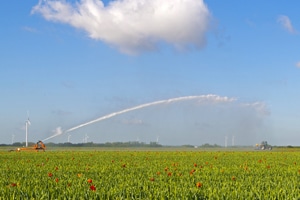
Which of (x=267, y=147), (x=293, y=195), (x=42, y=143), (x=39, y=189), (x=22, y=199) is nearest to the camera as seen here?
(x=22, y=199)

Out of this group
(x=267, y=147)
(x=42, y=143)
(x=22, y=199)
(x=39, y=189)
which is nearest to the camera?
(x=22, y=199)

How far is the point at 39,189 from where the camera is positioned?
1229cm

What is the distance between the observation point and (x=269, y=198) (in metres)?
10.8

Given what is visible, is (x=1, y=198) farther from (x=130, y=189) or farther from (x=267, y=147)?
(x=267, y=147)

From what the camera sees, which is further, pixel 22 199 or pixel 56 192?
pixel 56 192

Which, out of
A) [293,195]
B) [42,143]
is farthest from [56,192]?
[42,143]

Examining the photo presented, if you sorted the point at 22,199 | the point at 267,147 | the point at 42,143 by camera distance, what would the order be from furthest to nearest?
the point at 267,147
the point at 42,143
the point at 22,199

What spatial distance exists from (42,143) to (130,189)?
62199 mm

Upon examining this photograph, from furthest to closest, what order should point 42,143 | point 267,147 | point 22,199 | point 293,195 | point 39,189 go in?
point 267,147
point 42,143
point 39,189
point 293,195
point 22,199

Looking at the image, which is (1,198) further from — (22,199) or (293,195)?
(293,195)

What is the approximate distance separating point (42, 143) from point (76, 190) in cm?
6228

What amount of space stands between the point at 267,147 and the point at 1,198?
353 ft

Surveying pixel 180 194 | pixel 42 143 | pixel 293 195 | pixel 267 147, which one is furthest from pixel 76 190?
pixel 267 147

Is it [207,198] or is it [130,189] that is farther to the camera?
[130,189]
